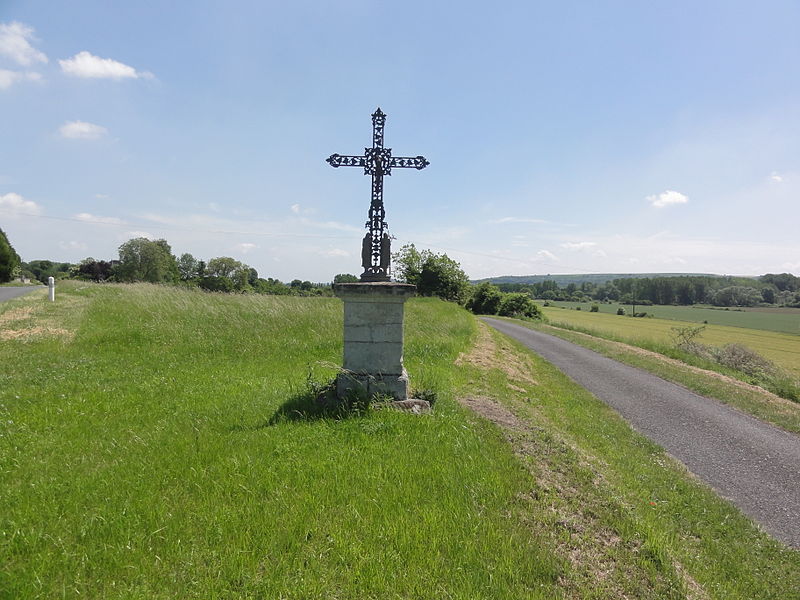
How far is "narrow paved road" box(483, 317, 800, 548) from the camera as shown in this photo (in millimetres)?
5316

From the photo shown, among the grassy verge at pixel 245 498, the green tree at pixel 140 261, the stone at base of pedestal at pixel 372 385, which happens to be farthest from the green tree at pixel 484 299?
the stone at base of pedestal at pixel 372 385

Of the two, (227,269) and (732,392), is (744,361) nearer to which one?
(732,392)

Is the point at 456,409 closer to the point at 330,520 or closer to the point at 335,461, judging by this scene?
the point at 335,461

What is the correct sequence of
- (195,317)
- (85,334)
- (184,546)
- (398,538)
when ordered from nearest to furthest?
(184,546), (398,538), (85,334), (195,317)

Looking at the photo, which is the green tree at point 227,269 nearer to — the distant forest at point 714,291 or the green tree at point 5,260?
the green tree at point 5,260

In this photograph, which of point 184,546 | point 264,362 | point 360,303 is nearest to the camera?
point 184,546

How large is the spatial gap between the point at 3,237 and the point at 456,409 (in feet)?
162

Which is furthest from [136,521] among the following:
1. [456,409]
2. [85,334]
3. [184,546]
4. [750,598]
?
[85,334]

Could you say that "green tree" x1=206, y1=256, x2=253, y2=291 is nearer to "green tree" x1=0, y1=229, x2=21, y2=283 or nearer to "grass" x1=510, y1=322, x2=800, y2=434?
"green tree" x1=0, y1=229, x2=21, y2=283

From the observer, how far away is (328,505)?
10.8ft

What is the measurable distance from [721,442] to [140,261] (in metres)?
62.9

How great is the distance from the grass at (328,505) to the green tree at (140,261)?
180ft

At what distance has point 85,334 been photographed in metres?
10.6

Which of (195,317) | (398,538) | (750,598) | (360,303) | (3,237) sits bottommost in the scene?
(750,598)
